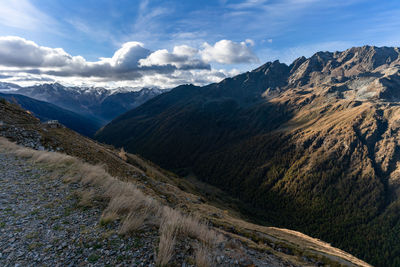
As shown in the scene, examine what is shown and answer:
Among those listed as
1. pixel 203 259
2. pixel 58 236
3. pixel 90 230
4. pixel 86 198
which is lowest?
pixel 86 198

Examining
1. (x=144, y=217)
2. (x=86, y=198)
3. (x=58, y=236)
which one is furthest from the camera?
(x=86, y=198)

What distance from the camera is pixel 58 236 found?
21.7ft

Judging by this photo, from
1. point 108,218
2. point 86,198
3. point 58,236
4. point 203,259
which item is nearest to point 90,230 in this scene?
point 108,218

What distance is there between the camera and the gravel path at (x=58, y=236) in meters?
5.51

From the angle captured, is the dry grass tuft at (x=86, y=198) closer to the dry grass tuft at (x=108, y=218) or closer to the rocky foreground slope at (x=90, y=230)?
the rocky foreground slope at (x=90, y=230)

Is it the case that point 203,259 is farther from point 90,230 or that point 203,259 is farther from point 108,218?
point 90,230

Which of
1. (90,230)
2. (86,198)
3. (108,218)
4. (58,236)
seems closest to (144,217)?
(108,218)

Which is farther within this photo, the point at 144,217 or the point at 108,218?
the point at 144,217

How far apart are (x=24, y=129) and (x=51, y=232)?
25988mm

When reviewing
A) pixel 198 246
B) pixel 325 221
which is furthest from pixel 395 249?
pixel 198 246

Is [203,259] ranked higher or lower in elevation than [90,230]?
higher

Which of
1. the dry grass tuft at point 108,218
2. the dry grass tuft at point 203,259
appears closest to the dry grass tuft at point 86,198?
the dry grass tuft at point 108,218

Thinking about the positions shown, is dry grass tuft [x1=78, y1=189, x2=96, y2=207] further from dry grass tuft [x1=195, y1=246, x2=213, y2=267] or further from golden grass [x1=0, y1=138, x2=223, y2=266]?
dry grass tuft [x1=195, y1=246, x2=213, y2=267]

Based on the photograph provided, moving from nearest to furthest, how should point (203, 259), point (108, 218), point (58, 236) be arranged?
point (203, 259)
point (58, 236)
point (108, 218)
